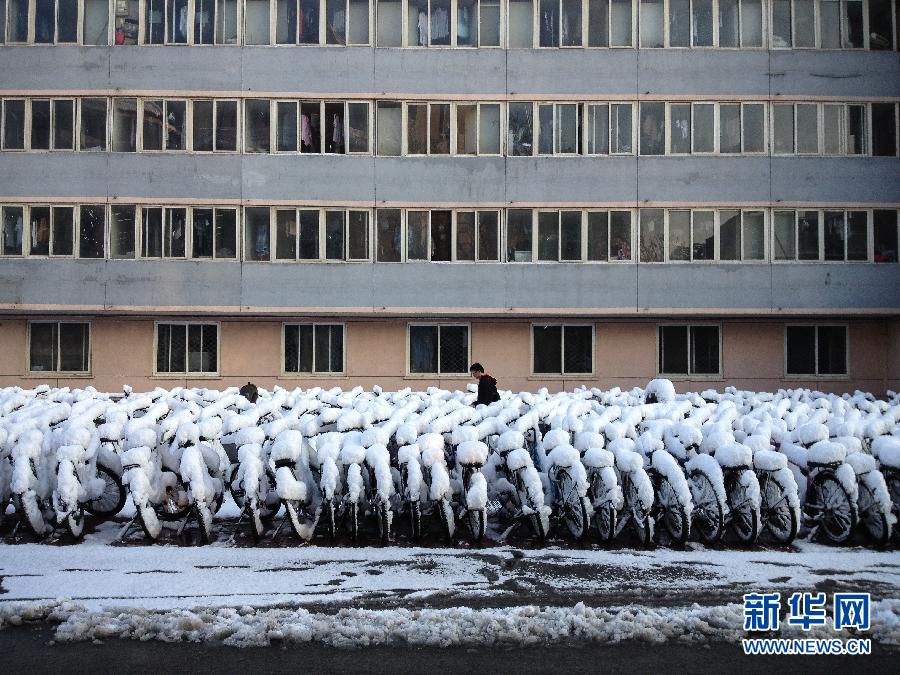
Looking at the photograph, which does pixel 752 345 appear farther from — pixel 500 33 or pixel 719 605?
pixel 719 605

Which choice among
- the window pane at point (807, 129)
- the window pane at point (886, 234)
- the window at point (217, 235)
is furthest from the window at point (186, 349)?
the window pane at point (886, 234)

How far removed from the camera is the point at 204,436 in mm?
8945

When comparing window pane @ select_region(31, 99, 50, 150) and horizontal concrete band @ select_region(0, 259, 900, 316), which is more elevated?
window pane @ select_region(31, 99, 50, 150)

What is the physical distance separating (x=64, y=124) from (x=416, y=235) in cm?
1039

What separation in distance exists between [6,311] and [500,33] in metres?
15.9

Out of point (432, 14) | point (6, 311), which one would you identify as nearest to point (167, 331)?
point (6, 311)

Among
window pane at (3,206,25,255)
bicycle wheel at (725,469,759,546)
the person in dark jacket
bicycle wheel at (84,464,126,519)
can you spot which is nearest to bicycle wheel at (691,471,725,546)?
bicycle wheel at (725,469,759,546)

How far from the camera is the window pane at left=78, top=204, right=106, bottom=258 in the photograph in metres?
27.1

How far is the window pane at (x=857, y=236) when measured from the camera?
89.6 feet

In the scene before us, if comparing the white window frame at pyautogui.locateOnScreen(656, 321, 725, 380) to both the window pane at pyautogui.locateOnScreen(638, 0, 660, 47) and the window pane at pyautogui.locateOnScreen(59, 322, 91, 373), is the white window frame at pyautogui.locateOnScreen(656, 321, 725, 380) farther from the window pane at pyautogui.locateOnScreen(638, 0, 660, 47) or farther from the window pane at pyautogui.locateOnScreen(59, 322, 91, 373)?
the window pane at pyautogui.locateOnScreen(59, 322, 91, 373)

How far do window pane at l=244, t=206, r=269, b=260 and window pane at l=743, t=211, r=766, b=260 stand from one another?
13.4 metres

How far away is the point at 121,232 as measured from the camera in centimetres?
2708

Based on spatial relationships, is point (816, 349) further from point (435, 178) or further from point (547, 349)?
point (435, 178)

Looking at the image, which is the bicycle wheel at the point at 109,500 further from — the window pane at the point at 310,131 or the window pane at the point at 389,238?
the window pane at the point at 310,131
